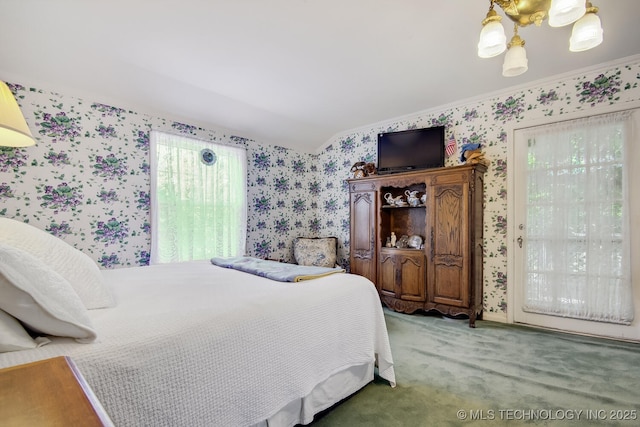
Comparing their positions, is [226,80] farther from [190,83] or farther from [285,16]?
[285,16]

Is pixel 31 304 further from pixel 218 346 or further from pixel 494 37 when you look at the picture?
pixel 494 37

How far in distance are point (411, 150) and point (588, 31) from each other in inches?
87.2

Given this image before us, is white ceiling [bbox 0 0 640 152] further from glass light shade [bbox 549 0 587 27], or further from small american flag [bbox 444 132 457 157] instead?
glass light shade [bbox 549 0 587 27]

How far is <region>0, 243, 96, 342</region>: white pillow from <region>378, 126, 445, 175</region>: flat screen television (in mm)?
3422

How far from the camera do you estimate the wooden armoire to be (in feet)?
10.0

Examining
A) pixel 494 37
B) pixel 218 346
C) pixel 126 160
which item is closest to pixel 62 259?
pixel 218 346

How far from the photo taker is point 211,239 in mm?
3545

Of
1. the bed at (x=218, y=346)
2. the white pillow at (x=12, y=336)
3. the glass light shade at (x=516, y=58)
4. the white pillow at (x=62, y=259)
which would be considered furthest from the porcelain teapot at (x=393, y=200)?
the white pillow at (x=12, y=336)

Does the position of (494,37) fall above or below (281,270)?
above

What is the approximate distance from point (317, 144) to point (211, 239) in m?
2.30

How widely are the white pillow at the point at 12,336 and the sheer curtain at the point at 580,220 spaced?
3.77 m

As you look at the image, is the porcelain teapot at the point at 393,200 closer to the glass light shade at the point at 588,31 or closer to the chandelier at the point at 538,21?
the chandelier at the point at 538,21

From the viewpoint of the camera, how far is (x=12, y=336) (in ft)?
2.69

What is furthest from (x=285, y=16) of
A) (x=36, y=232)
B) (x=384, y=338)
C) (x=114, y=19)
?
(x=384, y=338)
